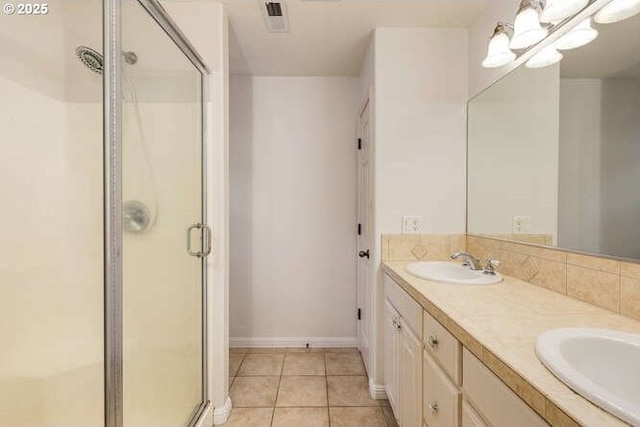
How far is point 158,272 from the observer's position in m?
1.52

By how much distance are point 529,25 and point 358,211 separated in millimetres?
1645

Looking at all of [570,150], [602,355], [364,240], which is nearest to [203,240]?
[364,240]

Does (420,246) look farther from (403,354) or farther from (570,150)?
(570,150)

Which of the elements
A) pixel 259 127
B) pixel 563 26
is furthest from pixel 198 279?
pixel 563 26

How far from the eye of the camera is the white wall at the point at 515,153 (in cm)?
136

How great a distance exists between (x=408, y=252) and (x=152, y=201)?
59.4 inches

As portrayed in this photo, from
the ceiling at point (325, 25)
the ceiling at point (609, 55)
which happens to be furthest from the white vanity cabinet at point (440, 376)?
the ceiling at point (325, 25)

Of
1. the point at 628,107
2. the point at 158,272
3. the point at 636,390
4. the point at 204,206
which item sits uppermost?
the point at 628,107

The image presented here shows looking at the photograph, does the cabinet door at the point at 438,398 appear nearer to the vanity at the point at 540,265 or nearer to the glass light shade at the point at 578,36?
the vanity at the point at 540,265

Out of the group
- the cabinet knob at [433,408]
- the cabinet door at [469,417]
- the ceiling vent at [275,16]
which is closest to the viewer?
the cabinet door at [469,417]

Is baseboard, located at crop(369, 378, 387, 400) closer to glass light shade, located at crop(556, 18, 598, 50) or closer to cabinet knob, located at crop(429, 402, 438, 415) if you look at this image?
cabinet knob, located at crop(429, 402, 438, 415)

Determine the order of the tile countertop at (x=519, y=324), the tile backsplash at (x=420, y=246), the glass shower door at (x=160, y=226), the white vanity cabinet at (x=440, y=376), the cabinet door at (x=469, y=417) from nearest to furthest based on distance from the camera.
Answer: the tile countertop at (x=519, y=324) → the cabinet door at (x=469, y=417) → the white vanity cabinet at (x=440, y=376) → the glass shower door at (x=160, y=226) → the tile backsplash at (x=420, y=246)

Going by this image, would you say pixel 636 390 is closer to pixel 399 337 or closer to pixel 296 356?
pixel 399 337

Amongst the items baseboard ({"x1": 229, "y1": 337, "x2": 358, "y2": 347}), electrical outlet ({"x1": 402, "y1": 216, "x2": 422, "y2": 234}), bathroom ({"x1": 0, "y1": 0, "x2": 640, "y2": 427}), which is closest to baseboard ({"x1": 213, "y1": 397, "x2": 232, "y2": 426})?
bathroom ({"x1": 0, "y1": 0, "x2": 640, "y2": 427})
